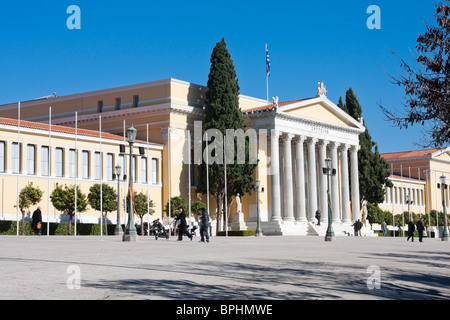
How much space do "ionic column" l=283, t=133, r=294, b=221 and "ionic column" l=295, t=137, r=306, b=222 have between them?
1.76 m

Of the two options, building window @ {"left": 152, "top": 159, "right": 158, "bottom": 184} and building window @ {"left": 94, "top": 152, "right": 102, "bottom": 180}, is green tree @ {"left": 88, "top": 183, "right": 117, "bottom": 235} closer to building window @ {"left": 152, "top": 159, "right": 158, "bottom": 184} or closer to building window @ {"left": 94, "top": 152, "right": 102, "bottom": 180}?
building window @ {"left": 94, "top": 152, "right": 102, "bottom": 180}

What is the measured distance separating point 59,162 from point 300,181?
2395 centimetres

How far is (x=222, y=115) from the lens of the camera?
58406 mm

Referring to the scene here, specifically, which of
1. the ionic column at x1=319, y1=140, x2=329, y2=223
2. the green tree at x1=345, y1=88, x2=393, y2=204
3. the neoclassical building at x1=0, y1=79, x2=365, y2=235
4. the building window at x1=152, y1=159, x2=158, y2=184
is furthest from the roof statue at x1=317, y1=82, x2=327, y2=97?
the building window at x1=152, y1=159, x2=158, y2=184

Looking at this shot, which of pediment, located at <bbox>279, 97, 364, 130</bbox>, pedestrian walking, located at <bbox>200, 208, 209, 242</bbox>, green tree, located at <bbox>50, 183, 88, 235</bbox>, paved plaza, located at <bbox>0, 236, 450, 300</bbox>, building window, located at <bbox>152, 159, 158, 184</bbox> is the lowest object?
paved plaza, located at <bbox>0, 236, 450, 300</bbox>

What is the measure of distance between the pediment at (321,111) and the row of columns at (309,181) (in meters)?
2.20

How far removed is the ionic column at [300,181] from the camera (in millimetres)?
66062

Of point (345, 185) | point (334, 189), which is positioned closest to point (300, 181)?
point (334, 189)

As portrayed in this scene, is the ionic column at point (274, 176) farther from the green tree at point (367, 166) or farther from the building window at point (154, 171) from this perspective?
the green tree at point (367, 166)

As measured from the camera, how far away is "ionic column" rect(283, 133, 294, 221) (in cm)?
6419

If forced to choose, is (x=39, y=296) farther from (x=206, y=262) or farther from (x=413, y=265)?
(x=413, y=265)

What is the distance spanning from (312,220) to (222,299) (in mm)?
57006

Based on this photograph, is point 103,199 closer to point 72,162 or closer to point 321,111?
point 72,162
